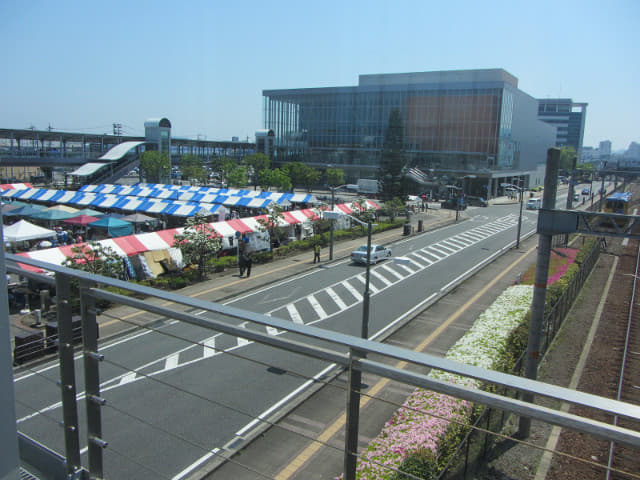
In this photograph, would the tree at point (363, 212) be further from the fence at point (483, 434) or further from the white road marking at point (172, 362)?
the white road marking at point (172, 362)

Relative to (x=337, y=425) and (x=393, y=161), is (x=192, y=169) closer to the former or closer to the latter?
(x=393, y=161)

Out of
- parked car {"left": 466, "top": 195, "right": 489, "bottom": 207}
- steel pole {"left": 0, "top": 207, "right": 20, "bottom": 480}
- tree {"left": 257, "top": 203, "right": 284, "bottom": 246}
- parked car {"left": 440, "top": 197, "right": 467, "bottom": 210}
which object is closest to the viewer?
steel pole {"left": 0, "top": 207, "right": 20, "bottom": 480}

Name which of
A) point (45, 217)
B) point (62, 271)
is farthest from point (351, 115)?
point (62, 271)

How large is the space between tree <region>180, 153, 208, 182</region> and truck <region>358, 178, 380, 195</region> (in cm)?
2240

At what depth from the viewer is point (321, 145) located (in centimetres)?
8444

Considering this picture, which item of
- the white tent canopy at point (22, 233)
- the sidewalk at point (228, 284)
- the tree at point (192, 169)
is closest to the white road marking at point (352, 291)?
the sidewalk at point (228, 284)

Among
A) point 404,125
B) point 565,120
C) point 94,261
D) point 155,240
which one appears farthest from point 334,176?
point 565,120

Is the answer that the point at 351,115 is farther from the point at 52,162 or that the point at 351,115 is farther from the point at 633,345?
the point at 633,345

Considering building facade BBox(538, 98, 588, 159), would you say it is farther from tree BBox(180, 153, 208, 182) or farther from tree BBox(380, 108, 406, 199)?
tree BBox(180, 153, 208, 182)

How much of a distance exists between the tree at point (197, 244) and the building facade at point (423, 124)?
43.9 m

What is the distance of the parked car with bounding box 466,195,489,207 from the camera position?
6438 centimetres

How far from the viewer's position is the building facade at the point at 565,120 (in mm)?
125762

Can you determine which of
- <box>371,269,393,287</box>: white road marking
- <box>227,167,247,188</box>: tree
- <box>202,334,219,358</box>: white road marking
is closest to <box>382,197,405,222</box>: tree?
<box>371,269,393,287</box>: white road marking

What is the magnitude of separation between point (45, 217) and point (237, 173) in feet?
112
